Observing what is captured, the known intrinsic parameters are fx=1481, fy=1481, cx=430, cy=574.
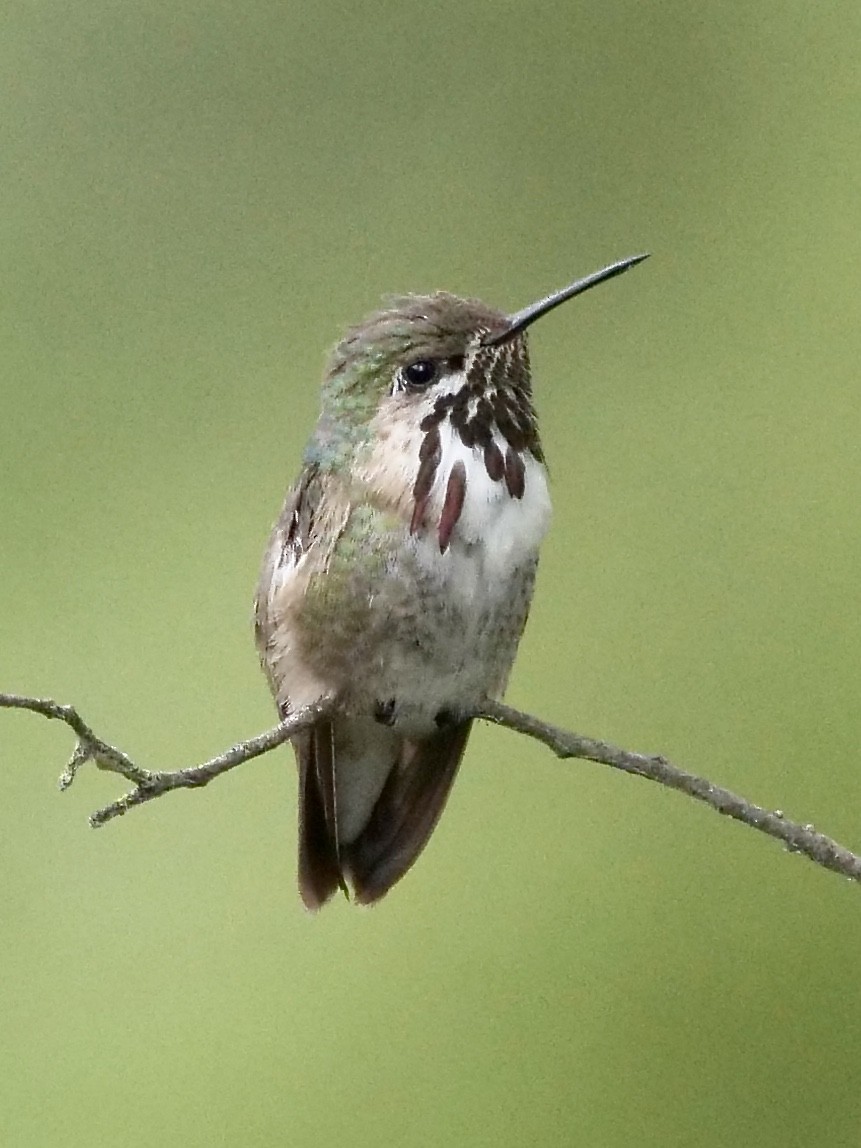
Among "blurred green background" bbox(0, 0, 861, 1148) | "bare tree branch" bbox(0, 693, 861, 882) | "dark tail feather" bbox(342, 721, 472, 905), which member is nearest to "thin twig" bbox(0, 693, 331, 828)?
"bare tree branch" bbox(0, 693, 861, 882)

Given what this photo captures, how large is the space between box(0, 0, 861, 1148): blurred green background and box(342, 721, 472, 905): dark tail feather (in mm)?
751

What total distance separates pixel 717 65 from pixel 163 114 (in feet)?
3.44

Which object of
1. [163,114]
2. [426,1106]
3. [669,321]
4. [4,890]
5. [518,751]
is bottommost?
[426,1106]

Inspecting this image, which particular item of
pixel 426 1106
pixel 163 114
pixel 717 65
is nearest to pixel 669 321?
pixel 717 65

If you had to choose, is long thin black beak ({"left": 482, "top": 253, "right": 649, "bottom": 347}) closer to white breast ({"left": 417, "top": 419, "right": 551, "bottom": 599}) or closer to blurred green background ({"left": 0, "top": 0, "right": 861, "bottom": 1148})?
white breast ({"left": 417, "top": 419, "right": 551, "bottom": 599})

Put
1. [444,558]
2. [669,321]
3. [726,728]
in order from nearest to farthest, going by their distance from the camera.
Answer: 1. [444,558]
2. [726,728]
3. [669,321]

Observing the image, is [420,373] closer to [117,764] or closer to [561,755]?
[561,755]

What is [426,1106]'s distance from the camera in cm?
243

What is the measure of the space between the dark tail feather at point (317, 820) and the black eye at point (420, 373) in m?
0.41

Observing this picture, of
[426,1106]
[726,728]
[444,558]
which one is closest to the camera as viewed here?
[444,558]

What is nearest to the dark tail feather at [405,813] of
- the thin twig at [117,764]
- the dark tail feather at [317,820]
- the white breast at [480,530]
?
the dark tail feather at [317,820]

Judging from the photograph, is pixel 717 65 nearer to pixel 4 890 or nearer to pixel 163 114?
pixel 163 114

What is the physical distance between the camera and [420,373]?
1582 mm

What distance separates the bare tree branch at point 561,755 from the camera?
129 cm
